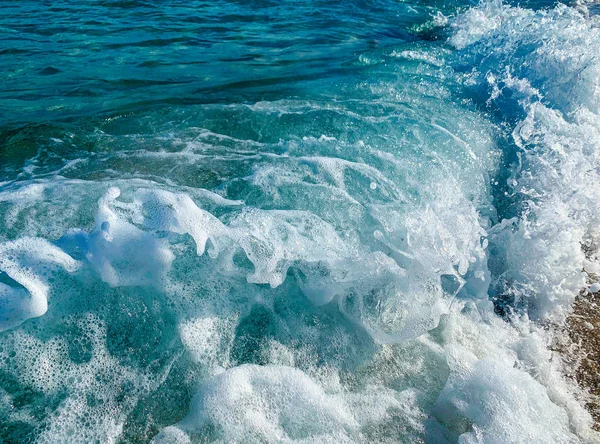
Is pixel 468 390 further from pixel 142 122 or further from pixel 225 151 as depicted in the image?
pixel 142 122

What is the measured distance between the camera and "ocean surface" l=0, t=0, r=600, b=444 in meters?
1.95

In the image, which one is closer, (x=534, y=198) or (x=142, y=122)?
(x=534, y=198)

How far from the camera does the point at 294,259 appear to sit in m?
2.48

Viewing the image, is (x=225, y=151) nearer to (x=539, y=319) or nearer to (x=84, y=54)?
(x=539, y=319)

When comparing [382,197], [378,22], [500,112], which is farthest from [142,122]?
[378,22]

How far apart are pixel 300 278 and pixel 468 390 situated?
101 cm

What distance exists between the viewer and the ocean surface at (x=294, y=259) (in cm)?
195

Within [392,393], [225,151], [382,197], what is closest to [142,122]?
[225,151]

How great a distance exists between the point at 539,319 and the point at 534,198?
1.38 metres

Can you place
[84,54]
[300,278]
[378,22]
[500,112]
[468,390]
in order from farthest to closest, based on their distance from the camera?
1. [378,22]
2. [84,54]
3. [500,112]
4. [300,278]
5. [468,390]

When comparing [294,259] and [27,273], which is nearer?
[27,273]

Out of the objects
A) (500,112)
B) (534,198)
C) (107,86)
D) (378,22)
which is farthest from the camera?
(378,22)

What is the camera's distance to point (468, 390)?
2.09 meters

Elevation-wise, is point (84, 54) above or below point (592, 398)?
below
